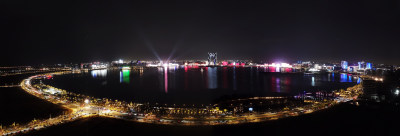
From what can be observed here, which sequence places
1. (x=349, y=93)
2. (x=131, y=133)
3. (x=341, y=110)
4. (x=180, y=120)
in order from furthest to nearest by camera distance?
(x=349, y=93) < (x=341, y=110) < (x=180, y=120) < (x=131, y=133)

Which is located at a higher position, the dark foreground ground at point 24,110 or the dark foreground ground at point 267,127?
the dark foreground ground at point 24,110

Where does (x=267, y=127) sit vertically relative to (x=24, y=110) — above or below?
below

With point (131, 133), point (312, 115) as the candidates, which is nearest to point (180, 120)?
point (131, 133)

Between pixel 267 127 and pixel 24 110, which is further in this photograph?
pixel 24 110

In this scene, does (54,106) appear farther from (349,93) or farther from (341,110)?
(349,93)

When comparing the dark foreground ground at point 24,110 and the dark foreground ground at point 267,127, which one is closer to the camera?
the dark foreground ground at point 267,127
